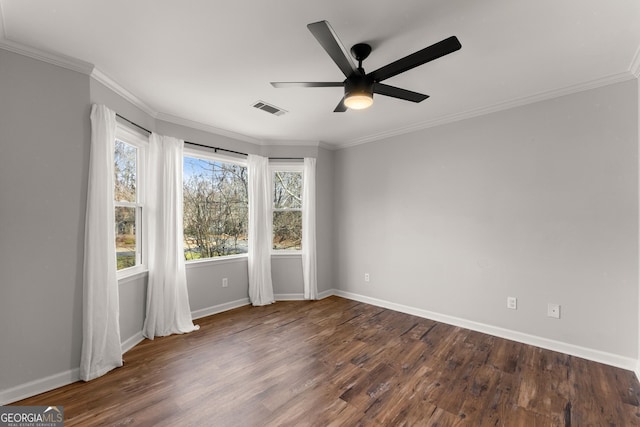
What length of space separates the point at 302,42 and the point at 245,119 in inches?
70.1

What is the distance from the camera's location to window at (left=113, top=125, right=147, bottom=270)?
2.94m

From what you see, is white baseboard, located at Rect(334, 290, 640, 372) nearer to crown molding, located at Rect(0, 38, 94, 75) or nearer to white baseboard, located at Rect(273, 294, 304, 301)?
white baseboard, located at Rect(273, 294, 304, 301)

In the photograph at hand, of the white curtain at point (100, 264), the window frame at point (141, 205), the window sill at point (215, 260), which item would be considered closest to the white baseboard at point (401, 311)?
the white curtain at point (100, 264)

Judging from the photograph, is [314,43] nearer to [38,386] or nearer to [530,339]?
[38,386]

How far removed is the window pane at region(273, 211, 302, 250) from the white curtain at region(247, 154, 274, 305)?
25 cm

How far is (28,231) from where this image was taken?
6.97ft

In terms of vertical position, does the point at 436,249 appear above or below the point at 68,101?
below

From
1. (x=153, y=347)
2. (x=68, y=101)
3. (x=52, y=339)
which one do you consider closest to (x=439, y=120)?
(x=68, y=101)

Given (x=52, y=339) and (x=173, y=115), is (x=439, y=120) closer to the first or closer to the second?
(x=173, y=115)

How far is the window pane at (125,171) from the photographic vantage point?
294 centimetres

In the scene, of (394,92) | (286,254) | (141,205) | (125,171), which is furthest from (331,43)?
(286,254)

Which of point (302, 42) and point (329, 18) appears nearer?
point (329, 18)

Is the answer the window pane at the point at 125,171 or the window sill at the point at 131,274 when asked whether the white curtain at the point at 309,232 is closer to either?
the window sill at the point at 131,274

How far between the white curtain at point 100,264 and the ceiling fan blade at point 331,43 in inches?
81.9
